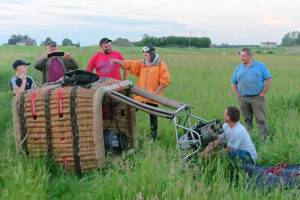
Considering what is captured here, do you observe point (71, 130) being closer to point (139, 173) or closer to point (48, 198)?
point (48, 198)

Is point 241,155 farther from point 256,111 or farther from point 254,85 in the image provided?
point 254,85

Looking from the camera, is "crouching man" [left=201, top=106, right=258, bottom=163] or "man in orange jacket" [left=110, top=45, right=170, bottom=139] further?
"man in orange jacket" [left=110, top=45, right=170, bottom=139]

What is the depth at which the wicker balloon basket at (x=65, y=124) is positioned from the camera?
4.27 metres

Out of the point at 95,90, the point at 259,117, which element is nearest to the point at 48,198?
the point at 95,90

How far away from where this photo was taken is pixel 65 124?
14.3 feet

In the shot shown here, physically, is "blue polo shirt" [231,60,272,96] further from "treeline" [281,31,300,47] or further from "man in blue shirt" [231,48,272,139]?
"treeline" [281,31,300,47]

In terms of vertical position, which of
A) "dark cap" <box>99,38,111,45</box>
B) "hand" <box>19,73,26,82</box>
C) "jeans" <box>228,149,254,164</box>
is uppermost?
"dark cap" <box>99,38,111,45</box>

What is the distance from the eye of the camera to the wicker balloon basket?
427cm

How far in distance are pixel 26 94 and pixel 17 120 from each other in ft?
1.12

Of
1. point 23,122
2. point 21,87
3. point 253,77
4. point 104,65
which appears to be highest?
point 104,65

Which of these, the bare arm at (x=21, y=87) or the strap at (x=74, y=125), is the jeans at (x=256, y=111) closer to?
the strap at (x=74, y=125)

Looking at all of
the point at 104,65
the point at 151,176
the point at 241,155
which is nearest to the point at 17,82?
the point at 104,65

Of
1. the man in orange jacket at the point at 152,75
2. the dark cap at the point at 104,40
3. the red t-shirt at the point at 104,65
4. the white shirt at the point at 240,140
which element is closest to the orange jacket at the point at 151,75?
the man in orange jacket at the point at 152,75

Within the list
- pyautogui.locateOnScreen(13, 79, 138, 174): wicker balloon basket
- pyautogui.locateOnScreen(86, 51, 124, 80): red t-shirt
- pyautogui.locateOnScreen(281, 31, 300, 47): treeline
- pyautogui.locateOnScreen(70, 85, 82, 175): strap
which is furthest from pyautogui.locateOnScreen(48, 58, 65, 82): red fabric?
pyautogui.locateOnScreen(281, 31, 300, 47): treeline
